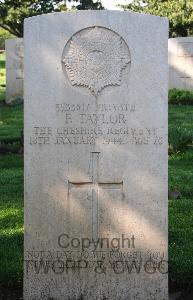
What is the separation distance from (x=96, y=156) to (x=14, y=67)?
46.3ft

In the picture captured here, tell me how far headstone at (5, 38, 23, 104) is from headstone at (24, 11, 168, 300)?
1371 centimetres

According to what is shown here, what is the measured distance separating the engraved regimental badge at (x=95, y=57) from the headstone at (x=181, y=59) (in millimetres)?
13363

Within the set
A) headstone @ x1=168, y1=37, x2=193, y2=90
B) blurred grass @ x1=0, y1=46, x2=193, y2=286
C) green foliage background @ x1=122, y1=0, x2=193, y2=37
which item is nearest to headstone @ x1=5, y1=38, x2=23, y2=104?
headstone @ x1=168, y1=37, x2=193, y2=90

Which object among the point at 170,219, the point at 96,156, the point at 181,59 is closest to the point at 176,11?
the point at 181,59

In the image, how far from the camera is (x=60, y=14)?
12.8 ft

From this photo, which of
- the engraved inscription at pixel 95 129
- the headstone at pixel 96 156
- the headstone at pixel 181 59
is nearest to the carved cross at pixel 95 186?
the headstone at pixel 96 156

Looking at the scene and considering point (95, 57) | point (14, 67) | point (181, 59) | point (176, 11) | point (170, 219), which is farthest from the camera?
point (176, 11)

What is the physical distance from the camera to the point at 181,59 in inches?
668

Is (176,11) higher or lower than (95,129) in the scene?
higher

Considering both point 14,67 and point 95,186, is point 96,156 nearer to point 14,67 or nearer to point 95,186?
point 95,186

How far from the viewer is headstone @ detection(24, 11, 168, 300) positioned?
153 inches

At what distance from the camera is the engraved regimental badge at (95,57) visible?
12.7ft

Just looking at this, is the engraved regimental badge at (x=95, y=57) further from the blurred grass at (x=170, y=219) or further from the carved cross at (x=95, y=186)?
the blurred grass at (x=170, y=219)

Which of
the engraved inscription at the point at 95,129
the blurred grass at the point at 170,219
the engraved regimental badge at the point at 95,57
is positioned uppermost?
the engraved regimental badge at the point at 95,57
